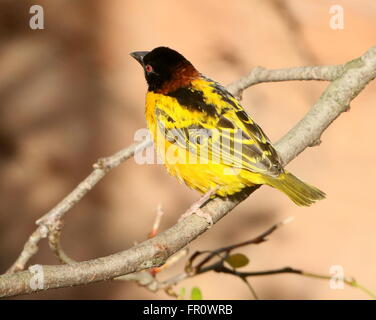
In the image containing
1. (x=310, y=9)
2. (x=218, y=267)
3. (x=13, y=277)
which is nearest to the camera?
(x=13, y=277)

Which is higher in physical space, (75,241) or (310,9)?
(310,9)

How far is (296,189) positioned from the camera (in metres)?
2.80

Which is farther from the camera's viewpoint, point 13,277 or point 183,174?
→ point 183,174

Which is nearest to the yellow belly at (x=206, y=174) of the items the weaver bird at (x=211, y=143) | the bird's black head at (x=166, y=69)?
the weaver bird at (x=211, y=143)

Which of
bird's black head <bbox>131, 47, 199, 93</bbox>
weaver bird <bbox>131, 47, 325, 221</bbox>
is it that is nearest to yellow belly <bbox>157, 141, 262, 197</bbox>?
weaver bird <bbox>131, 47, 325, 221</bbox>

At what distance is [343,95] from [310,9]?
1178mm

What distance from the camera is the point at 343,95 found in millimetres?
2963

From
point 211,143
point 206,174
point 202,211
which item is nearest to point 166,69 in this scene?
point 211,143

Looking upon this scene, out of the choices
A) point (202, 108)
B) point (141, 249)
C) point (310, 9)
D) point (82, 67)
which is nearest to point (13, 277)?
point (141, 249)

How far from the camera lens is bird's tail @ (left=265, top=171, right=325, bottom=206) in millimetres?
2762

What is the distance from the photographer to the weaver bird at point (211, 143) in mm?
2746

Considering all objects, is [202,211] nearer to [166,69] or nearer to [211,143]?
[211,143]

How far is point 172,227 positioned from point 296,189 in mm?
793

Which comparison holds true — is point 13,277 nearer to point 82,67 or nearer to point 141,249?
point 141,249
